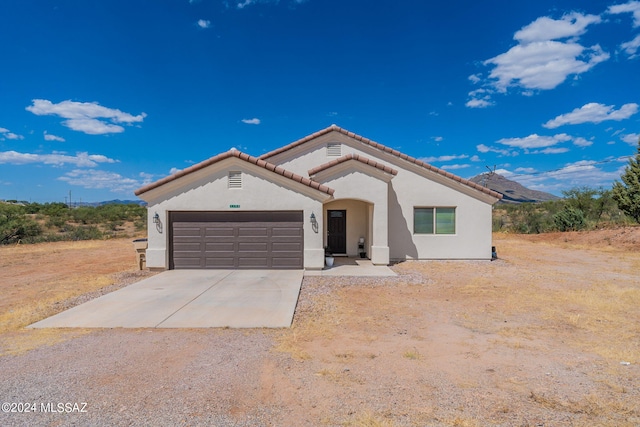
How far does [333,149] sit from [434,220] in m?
6.00

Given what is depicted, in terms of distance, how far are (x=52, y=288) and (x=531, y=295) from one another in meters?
13.9

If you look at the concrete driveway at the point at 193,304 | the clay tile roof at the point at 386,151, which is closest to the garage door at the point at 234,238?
the concrete driveway at the point at 193,304

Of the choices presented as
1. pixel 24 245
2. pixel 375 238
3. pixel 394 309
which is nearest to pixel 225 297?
pixel 394 309

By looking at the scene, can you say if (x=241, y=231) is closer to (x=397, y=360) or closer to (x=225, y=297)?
(x=225, y=297)

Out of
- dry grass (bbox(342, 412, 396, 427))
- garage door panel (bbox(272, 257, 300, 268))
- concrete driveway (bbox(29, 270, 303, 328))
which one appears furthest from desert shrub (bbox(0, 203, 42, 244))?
dry grass (bbox(342, 412, 396, 427))

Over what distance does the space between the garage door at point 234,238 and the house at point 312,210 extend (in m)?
0.04

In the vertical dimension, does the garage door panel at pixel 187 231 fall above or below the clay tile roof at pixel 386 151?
below

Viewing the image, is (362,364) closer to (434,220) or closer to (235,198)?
(235,198)

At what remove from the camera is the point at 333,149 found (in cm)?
1711

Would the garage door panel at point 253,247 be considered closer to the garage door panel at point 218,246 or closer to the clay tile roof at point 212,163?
the garage door panel at point 218,246

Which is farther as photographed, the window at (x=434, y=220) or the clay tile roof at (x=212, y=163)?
the window at (x=434, y=220)

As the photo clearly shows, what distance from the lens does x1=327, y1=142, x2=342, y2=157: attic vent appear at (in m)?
17.1

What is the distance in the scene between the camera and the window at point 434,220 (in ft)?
51.6

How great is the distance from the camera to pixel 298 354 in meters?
5.42
